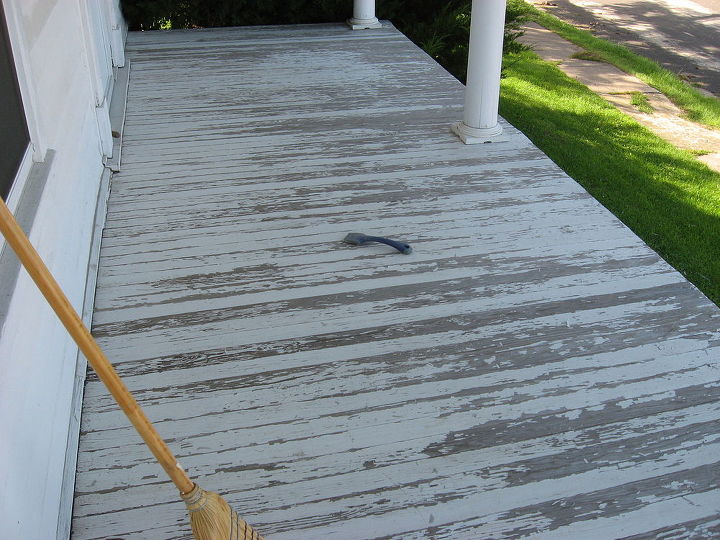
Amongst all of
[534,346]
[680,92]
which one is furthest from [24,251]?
[680,92]

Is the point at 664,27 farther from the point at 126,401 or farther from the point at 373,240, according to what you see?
the point at 126,401

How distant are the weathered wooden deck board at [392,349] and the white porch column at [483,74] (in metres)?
0.10

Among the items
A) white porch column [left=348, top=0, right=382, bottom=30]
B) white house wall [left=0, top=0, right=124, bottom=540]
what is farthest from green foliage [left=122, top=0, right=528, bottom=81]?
white house wall [left=0, top=0, right=124, bottom=540]

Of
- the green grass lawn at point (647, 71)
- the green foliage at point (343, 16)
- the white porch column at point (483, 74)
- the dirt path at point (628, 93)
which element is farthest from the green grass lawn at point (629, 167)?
the white porch column at point (483, 74)

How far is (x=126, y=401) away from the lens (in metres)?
1.42

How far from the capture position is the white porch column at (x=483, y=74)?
4.03 metres

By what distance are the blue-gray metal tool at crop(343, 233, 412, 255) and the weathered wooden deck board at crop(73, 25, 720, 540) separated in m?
0.04

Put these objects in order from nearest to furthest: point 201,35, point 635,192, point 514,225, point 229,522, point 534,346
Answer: point 229,522
point 534,346
point 514,225
point 635,192
point 201,35

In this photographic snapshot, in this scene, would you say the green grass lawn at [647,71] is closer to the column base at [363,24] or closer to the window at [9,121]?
the column base at [363,24]

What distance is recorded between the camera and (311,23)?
6.80 m

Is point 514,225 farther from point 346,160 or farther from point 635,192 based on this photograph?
point 635,192

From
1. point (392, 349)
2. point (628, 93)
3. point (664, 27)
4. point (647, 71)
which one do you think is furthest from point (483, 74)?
point (664, 27)

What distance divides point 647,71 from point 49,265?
299 inches

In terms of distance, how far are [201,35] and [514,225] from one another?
13.0 ft
